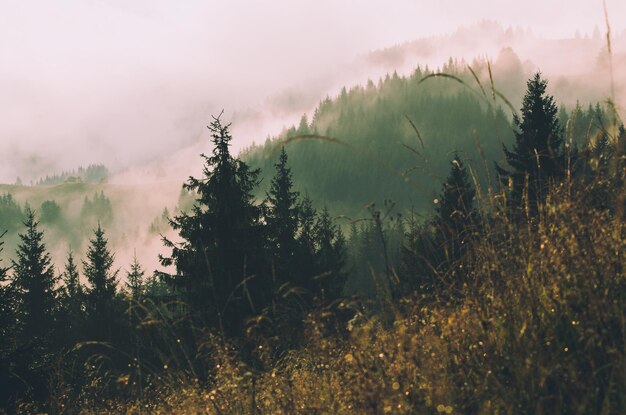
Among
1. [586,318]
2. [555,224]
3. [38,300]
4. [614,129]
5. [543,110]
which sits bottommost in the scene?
[38,300]

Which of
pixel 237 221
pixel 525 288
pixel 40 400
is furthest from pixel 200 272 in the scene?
pixel 525 288

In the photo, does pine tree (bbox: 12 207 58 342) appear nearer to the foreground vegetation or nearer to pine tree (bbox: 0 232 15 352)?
pine tree (bbox: 0 232 15 352)

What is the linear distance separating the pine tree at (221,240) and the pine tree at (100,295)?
21.0m

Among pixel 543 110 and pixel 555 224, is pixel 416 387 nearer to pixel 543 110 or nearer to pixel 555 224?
pixel 555 224

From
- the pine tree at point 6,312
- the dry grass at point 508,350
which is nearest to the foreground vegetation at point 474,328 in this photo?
the dry grass at point 508,350

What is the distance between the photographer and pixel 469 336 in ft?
7.99

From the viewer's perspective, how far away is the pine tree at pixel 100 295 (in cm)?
3785

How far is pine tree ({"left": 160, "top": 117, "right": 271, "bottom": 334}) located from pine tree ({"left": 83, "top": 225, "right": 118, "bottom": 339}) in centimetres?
2099

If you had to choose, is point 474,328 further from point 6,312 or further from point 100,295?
point 100,295

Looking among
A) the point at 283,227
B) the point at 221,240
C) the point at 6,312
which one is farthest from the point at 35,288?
the point at 6,312

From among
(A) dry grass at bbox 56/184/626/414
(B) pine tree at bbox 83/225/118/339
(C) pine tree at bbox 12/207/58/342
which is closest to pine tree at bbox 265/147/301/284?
(B) pine tree at bbox 83/225/118/339

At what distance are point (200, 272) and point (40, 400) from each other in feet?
26.3

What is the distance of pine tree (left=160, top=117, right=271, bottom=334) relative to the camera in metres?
17.3

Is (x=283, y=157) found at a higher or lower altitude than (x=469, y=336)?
higher
